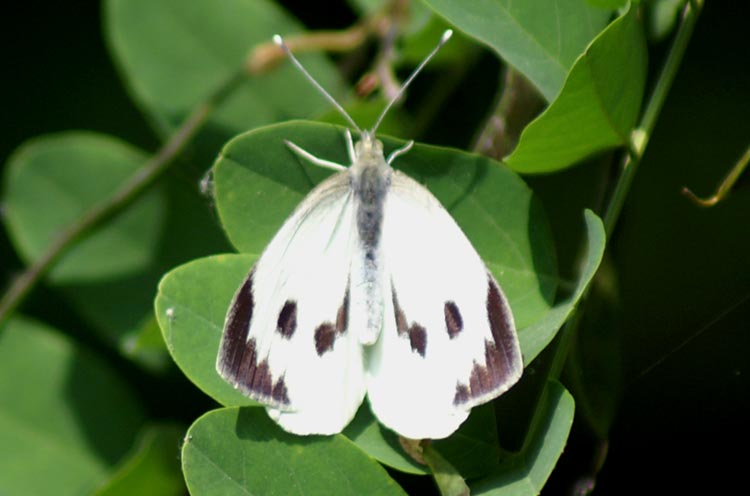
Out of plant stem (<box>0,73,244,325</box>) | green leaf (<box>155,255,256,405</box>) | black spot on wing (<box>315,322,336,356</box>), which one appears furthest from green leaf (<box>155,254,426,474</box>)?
plant stem (<box>0,73,244,325</box>)

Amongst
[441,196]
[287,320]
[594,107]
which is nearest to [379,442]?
[287,320]

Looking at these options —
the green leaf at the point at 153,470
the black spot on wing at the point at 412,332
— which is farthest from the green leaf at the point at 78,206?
the black spot on wing at the point at 412,332

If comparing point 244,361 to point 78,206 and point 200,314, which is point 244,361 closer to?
point 200,314

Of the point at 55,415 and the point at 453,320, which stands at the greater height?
the point at 453,320

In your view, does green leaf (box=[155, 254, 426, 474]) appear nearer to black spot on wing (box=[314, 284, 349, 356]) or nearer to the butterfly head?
black spot on wing (box=[314, 284, 349, 356])

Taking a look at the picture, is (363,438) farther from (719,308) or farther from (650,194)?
(650,194)
